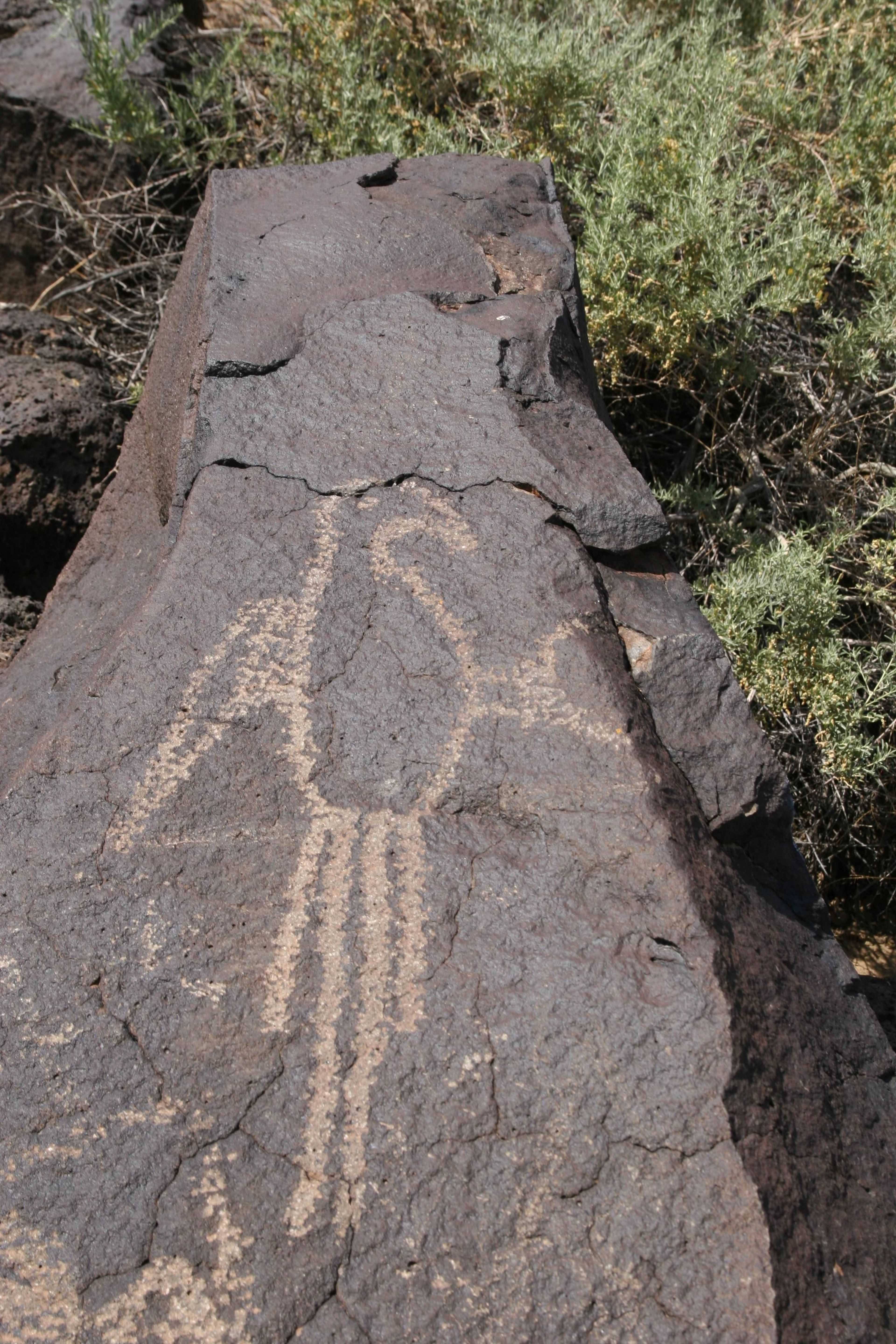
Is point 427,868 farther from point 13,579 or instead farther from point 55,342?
point 55,342

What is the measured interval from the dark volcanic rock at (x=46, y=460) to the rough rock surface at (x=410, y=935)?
2.75 ft

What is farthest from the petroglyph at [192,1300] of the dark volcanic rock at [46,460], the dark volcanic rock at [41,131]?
the dark volcanic rock at [41,131]

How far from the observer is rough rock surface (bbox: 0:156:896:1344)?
1166 millimetres

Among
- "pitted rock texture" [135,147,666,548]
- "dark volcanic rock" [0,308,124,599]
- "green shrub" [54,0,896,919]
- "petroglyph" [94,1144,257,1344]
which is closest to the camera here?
"petroglyph" [94,1144,257,1344]

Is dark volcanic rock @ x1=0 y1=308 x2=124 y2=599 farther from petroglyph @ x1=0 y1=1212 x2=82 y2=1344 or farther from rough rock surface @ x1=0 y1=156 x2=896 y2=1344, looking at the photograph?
petroglyph @ x1=0 y1=1212 x2=82 y2=1344

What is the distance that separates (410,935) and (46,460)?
1.74 metres

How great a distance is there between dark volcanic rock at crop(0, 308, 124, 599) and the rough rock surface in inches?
33.0

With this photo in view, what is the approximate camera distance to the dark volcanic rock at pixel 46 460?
2.56 meters

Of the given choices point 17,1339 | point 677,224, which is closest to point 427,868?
point 17,1339

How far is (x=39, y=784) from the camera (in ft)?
4.75

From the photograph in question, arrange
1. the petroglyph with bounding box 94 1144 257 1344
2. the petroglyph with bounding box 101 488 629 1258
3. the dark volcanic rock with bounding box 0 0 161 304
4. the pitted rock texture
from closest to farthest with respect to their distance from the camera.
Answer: the petroglyph with bounding box 94 1144 257 1344
the petroglyph with bounding box 101 488 629 1258
the pitted rock texture
the dark volcanic rock with bounding box 0 0 161 304

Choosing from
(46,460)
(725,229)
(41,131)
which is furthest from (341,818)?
(41,131)

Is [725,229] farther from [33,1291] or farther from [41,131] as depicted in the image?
[33,1291]

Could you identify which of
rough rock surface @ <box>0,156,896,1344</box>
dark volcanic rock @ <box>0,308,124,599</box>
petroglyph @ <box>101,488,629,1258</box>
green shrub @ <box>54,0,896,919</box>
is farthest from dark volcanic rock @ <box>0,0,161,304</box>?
petroglyph @ <box>101,488,629,1258</box>
